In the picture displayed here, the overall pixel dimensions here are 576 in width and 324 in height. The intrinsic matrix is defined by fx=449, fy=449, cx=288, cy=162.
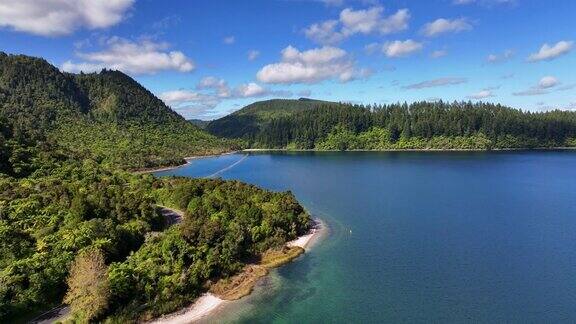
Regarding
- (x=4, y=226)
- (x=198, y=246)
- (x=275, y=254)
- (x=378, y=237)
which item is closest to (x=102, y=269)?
(x=198, y=246)

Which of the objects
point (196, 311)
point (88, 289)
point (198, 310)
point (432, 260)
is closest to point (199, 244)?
point (198, 310)

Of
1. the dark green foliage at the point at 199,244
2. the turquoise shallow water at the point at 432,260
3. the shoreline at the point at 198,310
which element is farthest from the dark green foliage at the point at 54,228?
the turquoise shallow water at the point at 432,260

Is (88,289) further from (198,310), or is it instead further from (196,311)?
(198,310)

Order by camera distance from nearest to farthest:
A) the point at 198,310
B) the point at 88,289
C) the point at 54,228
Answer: the point at 88,289 < the point at 198,310 < the point at 54,228

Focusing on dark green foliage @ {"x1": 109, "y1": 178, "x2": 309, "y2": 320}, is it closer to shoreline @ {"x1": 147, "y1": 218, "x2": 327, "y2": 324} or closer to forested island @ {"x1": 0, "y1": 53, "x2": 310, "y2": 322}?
forested island @ {"x1": 0, "y1": 53, "x2": 310, "y2": 322}

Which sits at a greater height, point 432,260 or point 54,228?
point 54,228

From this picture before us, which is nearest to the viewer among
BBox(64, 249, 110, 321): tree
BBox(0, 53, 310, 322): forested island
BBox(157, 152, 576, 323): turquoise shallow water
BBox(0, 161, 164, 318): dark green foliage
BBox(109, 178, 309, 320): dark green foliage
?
BBox(64, 249, 110, 321): tree

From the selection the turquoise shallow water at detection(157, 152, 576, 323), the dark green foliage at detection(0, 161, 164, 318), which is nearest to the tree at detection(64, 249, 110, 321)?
the dark green foliage at detection(0, 161, 164, 318)
